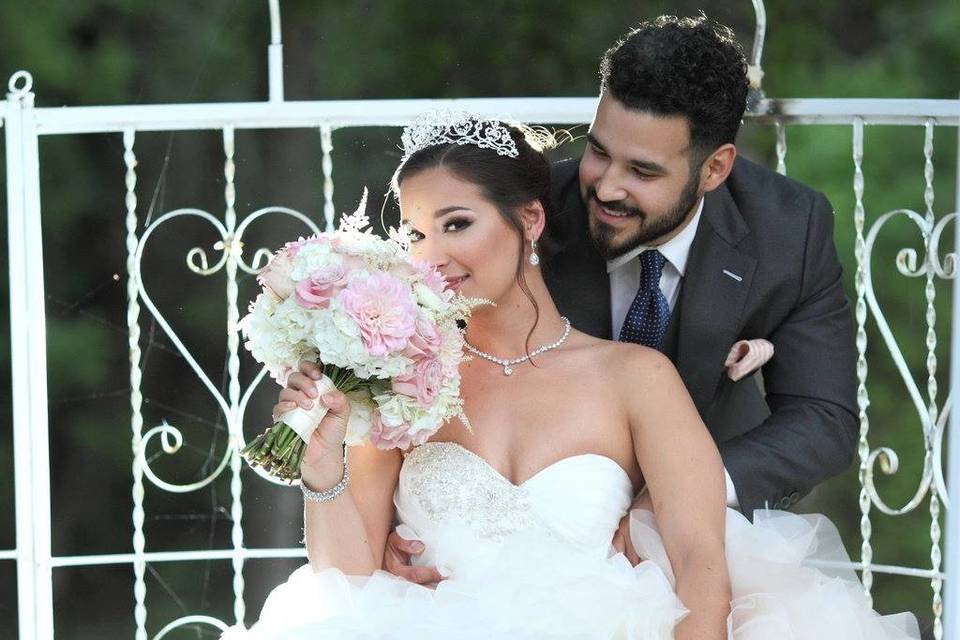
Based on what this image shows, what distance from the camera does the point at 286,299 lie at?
2562 mm

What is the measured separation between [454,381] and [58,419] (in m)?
6.06

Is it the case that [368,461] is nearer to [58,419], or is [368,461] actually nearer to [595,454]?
[595,454]

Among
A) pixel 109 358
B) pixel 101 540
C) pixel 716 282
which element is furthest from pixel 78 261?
pixel 716 282

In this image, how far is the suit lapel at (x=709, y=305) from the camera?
322 cm

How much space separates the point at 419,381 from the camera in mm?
2584

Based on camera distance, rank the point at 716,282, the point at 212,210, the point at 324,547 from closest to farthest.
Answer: the point at 324,547, the point at 716,282, the point at 212,210

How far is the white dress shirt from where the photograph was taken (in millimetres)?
3268

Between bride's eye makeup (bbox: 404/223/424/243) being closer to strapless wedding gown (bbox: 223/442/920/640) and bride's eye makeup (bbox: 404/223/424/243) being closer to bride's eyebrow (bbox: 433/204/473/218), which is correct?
bride's eyebrow (bbox: 433/204/473/218)

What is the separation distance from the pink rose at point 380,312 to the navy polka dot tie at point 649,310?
834mm

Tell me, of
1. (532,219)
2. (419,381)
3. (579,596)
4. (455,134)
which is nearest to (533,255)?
(532,219)

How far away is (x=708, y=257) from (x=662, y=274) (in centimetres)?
11

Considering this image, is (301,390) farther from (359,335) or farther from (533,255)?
(533,255)

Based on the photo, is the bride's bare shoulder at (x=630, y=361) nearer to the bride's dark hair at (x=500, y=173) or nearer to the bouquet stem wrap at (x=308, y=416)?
the bride's dark hair at (x=500, y=173)

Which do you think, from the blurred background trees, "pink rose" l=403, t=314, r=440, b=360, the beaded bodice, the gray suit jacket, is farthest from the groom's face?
the blurred background trees
